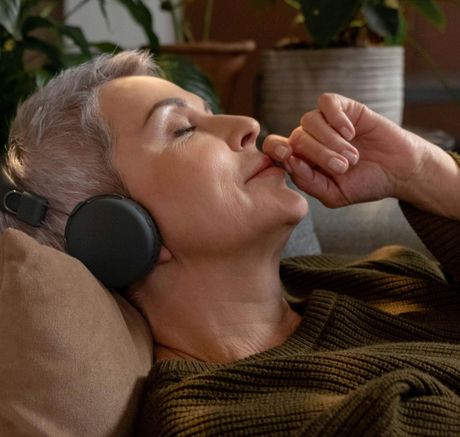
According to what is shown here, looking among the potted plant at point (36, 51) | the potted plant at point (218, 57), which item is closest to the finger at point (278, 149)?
the potted plant at point (36, 51)

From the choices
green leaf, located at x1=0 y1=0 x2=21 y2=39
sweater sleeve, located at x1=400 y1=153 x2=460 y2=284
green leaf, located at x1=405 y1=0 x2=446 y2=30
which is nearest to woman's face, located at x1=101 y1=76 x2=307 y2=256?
sweater sleeve, located at x1=400 y1=153 x2=460 y2=284

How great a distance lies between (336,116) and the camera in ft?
4.27

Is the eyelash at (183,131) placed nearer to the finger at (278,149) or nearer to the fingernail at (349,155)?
the finger at (278,149)

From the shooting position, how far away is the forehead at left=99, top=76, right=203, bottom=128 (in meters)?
1.27

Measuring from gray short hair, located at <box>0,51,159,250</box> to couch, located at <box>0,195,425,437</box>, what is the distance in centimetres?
15

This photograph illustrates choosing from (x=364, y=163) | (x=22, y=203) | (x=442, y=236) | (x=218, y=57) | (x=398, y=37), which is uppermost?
(x=22, y=203)

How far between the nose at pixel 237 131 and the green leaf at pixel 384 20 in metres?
1.18

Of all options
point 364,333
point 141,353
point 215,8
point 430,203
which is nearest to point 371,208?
point 430,203

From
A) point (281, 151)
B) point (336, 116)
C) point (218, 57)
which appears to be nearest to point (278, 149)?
point (281, 151)

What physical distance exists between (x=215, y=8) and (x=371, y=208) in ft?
6.45

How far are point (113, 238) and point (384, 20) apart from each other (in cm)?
143

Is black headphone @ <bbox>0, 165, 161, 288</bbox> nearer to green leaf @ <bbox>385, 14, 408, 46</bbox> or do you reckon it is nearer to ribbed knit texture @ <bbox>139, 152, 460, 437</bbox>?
ribbed knit texture @ <bbox>139, 152, 460, 437</bbox>

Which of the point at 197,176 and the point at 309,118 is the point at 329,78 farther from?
the point at 197,176

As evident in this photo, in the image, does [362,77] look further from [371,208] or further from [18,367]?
[18,367]
